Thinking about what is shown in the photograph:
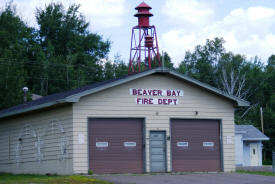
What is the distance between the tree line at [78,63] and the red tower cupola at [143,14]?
1039cm

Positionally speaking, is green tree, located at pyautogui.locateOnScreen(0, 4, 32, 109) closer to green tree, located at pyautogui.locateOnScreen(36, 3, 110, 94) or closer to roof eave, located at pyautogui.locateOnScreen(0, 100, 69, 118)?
green tree, located at pyautogui.locateOnScreen(36, 3, 110, 94)

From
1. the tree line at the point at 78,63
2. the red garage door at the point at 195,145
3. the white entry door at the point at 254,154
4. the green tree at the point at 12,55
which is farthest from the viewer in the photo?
the tree line at the point at 78,63

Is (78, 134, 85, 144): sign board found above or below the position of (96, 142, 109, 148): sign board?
above

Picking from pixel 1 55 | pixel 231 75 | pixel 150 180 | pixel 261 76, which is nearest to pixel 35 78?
pixel 1 55

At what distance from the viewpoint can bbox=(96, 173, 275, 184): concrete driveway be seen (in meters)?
22.8

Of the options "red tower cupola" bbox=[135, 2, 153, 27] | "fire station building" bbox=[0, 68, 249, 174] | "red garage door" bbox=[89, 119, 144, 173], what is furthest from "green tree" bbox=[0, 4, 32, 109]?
"red garage door" bbox=[89, 119, 144, 173]

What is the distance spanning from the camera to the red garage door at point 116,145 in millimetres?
25891

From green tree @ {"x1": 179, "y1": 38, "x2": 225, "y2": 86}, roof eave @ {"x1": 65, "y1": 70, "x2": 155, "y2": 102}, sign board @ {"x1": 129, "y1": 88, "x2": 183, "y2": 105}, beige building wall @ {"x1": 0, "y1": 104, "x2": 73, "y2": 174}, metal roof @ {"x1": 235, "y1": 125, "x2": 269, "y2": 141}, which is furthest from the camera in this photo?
green tree @ {"x1": 179, "y1": 38, "x2": 225, "y2": 86}

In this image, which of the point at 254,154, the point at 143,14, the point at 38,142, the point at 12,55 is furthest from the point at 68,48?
the point at 38,142

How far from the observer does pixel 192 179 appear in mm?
24094

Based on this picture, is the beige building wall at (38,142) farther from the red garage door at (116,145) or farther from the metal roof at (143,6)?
the metal roof at (143,6)

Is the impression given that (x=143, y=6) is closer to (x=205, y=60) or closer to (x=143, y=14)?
(x=143, y=14)

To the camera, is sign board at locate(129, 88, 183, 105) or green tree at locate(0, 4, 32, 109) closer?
sign board at locate(129, 88, 183, 105)

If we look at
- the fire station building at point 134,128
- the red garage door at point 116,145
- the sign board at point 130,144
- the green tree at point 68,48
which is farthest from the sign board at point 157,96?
the green tree at point 68,48
